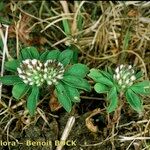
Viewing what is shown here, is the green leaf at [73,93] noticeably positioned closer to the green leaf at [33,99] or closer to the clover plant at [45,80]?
the clover plant at [45,80]

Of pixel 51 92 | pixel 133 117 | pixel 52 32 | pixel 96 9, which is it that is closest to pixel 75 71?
pixel 51 92

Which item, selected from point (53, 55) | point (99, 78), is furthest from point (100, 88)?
point (53, 55)

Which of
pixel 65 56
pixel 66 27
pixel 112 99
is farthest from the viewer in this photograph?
pixel 66 27

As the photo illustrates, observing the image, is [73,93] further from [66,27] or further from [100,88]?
[66,27]

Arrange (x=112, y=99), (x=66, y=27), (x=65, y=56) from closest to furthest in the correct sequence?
(x=112, y=99) < (x=65, y=56) < (x=66, y=27)

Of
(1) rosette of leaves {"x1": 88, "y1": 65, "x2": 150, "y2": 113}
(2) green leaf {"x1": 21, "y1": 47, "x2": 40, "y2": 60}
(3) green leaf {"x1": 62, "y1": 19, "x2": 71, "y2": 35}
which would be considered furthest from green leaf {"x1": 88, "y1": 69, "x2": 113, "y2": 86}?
(3) green leaf {"x1": 62, "y1": 19, "x2": 71, "y2": 35}
